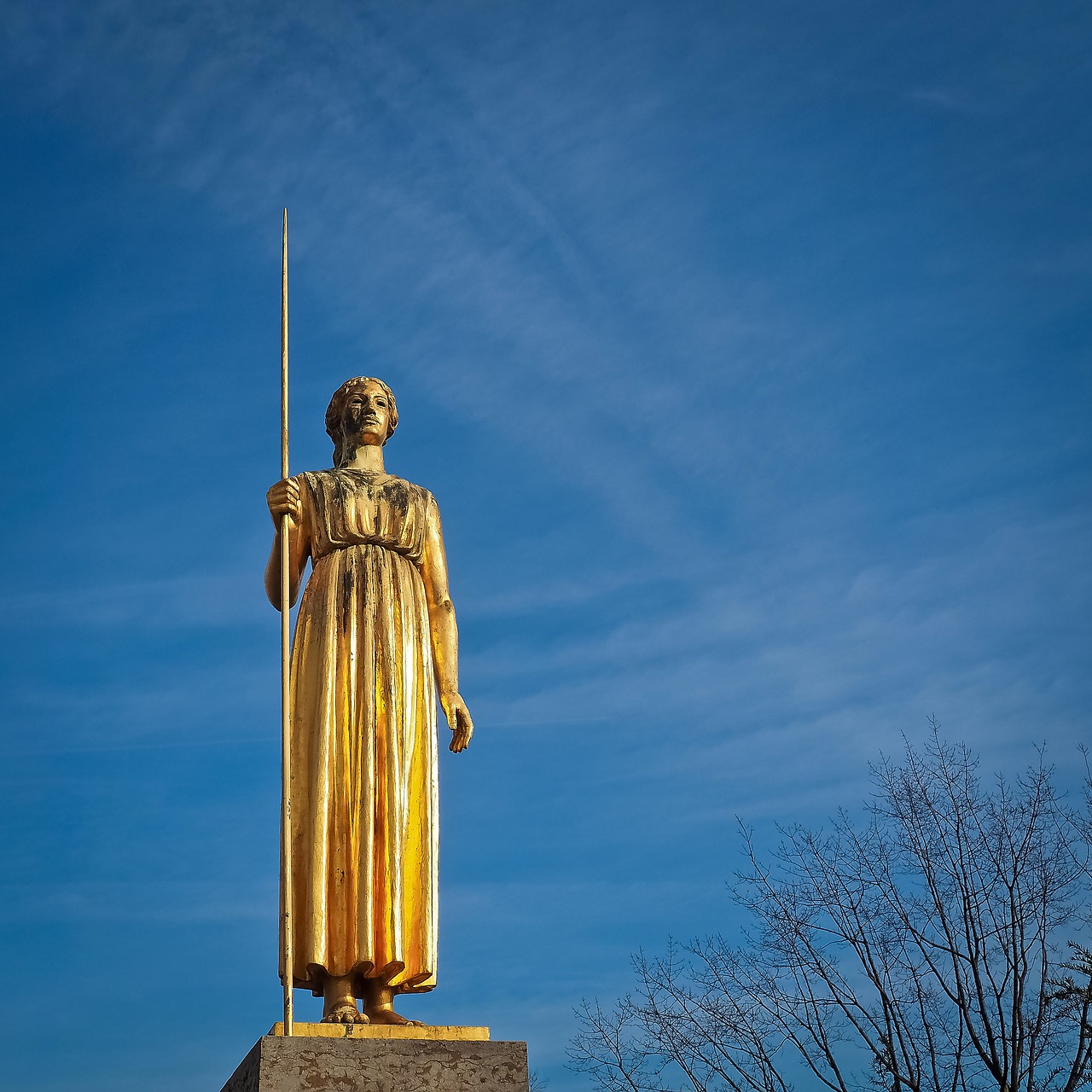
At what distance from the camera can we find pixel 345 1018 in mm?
7824

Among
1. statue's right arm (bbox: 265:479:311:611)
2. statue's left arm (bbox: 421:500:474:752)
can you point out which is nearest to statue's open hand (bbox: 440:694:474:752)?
statue's left arm (bbox: 421:500:474:752)

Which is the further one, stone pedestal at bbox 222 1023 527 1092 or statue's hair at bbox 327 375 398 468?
statue's hair at bbox 327 375 398 468

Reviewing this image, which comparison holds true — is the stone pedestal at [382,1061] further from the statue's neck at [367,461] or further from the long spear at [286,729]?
the statue's neck at [367,461]

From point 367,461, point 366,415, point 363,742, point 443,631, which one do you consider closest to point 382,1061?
point 363,742

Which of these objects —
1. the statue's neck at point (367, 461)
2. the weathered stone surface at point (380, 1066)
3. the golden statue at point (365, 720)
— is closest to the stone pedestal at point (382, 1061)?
the weathered stone surface at point (380, 1066)

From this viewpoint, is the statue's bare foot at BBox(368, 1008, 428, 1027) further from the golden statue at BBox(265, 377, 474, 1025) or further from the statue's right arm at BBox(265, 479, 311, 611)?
the statue's right arm at BBox(265, 479, 311, 611)

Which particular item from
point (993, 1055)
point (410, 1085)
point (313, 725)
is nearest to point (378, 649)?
point (313, 725)

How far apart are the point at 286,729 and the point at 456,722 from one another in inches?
51.1

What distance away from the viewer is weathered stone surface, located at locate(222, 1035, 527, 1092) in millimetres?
7055

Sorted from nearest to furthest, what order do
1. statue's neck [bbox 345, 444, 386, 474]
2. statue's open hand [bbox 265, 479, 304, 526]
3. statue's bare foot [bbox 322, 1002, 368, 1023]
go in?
statue's bare foot [bbox 322, 1002, 368, 1023] → statue's open hand [bbox 265, 479, 304, 526] → statue's neck [bbox 345, 444, 386, 474]

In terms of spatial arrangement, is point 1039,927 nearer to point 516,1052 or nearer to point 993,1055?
point 993,1055

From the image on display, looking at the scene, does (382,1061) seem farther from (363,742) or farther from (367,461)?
(367,461)

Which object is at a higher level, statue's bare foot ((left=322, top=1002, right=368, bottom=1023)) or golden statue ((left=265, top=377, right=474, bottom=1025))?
golden statue ((left=265, top=377, right=474, bottom=1025))

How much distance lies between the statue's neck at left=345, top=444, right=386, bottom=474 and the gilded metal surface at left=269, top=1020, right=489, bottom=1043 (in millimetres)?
3446
